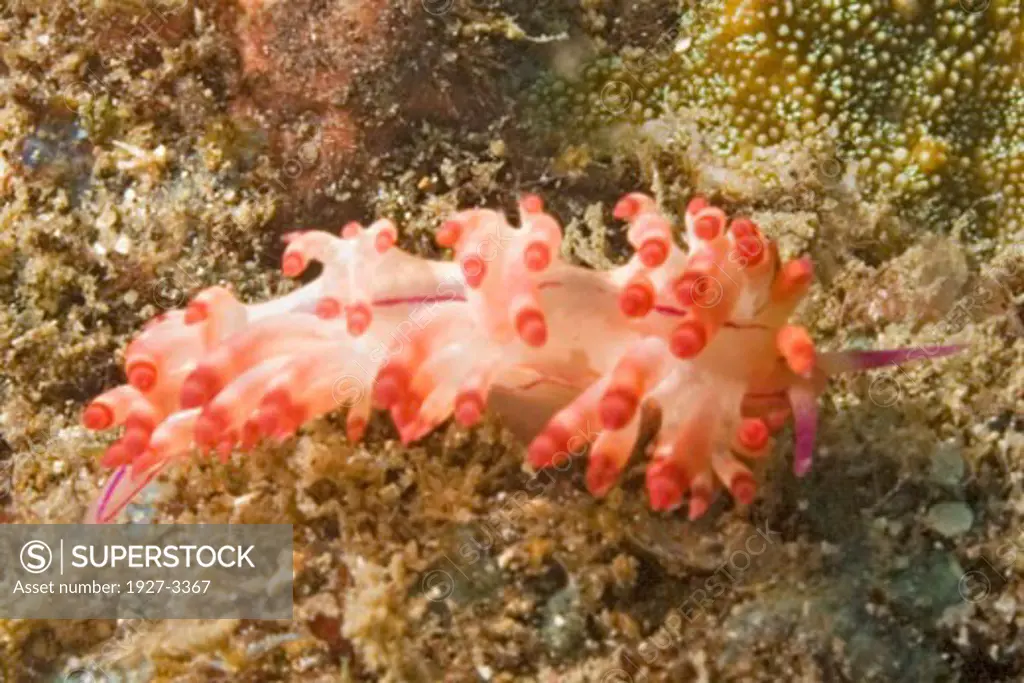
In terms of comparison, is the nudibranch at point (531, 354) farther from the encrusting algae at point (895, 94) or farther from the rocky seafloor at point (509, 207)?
the encrusting algae at point (895, 94)

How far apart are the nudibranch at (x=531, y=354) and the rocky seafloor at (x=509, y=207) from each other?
1.02 ft

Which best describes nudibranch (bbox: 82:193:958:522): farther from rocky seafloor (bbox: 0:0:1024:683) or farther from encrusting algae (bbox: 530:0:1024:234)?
encrusting algae (bbox: 530:0:1024:234)

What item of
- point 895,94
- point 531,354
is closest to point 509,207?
point 531,354

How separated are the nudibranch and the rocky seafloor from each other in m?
0.31

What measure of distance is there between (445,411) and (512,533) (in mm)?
493

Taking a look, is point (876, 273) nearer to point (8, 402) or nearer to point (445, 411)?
point (445, 411)

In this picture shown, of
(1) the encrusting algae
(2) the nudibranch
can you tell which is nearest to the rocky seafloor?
(1) the encrusting algae

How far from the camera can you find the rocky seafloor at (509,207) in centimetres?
285

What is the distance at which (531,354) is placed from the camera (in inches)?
108

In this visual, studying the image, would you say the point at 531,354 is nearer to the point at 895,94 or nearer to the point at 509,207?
the point at 509,207

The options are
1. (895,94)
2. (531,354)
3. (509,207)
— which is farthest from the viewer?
(509,207)

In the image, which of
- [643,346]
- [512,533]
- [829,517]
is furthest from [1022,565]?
[512,533]

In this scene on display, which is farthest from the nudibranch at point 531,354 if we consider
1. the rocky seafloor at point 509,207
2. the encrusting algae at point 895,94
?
the encrusting algae at point 895,94

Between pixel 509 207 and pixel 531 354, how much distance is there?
Result: 1106 mm
